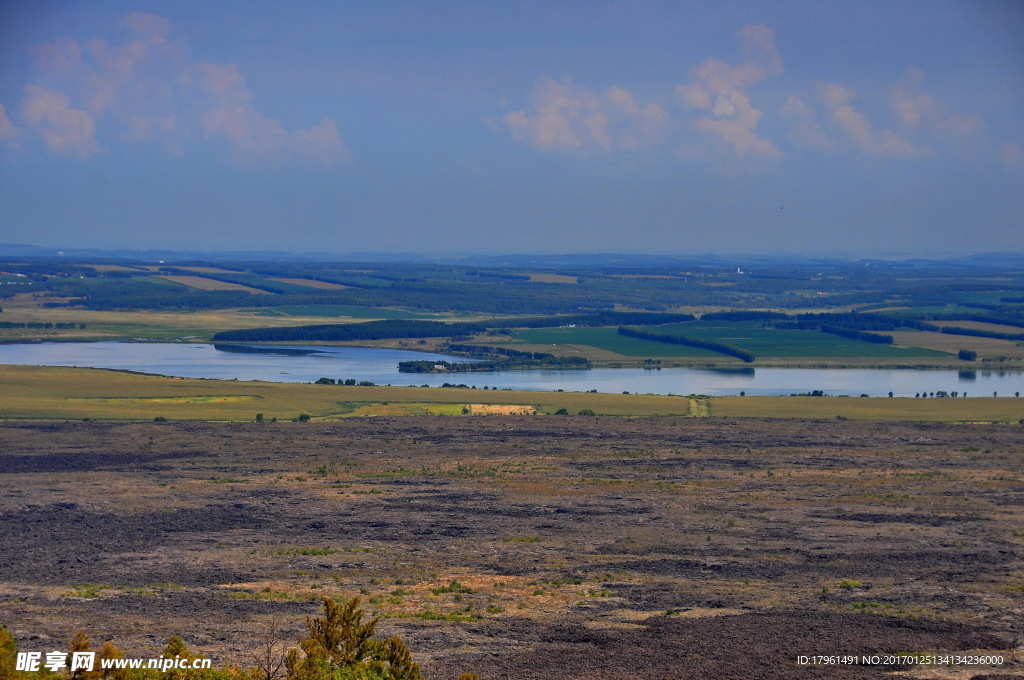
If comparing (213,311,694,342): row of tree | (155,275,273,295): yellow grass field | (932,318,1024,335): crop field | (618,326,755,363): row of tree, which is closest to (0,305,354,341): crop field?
(213,311,694,342): row of tree

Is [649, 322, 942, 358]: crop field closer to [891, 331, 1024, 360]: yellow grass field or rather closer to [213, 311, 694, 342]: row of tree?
[891, 331, 1024, 360]: yellow grass field

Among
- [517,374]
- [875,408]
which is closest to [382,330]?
[517,374]

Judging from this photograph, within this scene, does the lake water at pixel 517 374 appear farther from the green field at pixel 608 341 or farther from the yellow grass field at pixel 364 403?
the green field at pixel 608 341

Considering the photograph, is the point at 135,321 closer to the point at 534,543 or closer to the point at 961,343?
the point at 961,343

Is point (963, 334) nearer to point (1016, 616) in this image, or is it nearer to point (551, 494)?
point (551, 494)

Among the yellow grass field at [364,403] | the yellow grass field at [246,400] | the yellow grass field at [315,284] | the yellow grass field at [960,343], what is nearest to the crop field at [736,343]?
the yellow grass field at [960,343]

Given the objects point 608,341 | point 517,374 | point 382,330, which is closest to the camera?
point 517,374
